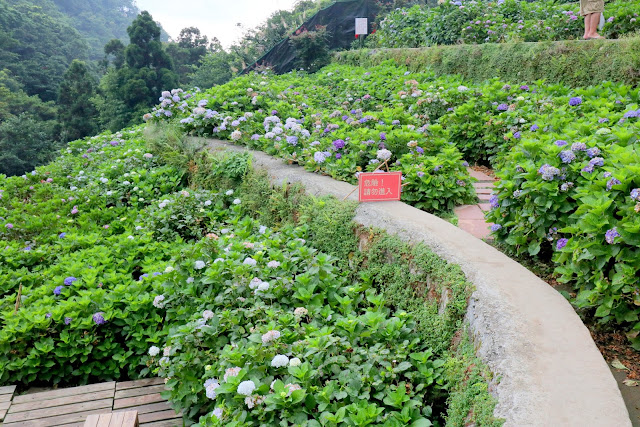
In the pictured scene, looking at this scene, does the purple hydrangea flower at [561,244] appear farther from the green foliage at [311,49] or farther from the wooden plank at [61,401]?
the green foliage at [311,49]

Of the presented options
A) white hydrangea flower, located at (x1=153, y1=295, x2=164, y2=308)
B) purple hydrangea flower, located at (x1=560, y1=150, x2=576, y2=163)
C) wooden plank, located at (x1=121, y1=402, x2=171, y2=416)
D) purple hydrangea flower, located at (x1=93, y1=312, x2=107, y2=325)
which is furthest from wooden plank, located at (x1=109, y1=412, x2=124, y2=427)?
purple hydrangea flower, located at (x1=560, y1=150, x2=576, y2=163)

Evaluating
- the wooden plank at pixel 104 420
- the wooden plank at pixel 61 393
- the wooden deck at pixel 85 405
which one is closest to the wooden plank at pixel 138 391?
the wooden deck at pixel 85 405

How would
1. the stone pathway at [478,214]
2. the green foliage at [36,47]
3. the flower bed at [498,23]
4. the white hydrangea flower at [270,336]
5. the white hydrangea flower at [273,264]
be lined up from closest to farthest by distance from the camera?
the white hydrangea flower at [270,336] → the white hydrangea flower at [273,264] → the stone pathway at [478,214] → the flower bed at [498,23] → the green foliage at [36,47]

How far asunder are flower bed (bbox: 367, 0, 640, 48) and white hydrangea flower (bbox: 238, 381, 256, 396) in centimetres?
692

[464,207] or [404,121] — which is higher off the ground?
[404,121]

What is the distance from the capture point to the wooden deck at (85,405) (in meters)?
2.53

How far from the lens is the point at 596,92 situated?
15.4ft

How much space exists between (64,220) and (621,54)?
21.2ft

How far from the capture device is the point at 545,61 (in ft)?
20.0

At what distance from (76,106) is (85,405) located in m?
24.0

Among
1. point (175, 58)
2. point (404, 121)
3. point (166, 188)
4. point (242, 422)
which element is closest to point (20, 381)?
point (242, 422)

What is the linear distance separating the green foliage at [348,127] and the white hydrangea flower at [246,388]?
7.36ft

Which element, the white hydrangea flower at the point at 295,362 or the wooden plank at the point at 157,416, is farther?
the wooden plank at the point at 157,416

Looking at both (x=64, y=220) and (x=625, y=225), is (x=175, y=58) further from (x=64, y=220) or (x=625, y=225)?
(x=625, y=225)
